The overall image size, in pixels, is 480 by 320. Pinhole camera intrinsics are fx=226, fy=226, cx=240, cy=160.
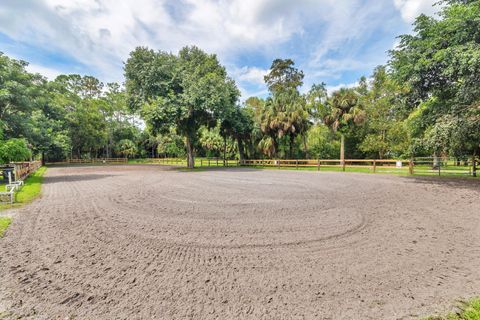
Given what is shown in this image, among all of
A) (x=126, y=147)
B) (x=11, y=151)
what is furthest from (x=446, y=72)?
(x=126, y=147)

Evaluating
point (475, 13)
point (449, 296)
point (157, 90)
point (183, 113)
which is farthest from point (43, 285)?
point (157, 90)

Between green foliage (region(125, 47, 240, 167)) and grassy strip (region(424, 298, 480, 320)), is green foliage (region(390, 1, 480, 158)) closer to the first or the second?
grassy strip (region(424, 298, 480, 320))

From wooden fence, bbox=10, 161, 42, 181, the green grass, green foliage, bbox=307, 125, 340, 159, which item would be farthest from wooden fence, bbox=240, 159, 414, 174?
the green grass

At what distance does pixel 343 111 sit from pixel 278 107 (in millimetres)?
6395

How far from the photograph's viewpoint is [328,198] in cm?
739

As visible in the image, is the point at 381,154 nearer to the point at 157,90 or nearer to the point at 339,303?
the point at 157,90

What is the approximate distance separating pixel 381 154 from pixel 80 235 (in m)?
28.4

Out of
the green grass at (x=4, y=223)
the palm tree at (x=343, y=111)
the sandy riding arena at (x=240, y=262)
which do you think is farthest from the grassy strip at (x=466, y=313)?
the palm tree at (x=343, y=111)

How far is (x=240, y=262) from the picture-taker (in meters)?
3.27

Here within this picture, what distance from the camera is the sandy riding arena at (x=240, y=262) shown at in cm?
236

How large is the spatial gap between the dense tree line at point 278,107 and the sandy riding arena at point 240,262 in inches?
243

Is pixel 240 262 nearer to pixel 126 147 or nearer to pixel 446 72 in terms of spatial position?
pixel 446 72

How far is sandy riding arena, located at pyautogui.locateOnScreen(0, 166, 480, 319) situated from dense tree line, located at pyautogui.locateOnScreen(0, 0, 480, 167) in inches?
243

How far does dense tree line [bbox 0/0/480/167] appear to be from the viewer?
9.45 metres
